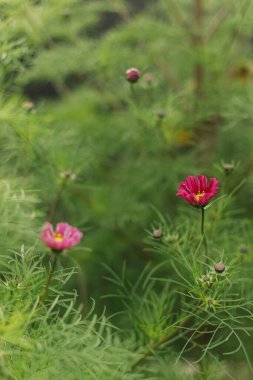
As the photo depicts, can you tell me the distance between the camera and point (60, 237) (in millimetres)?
465

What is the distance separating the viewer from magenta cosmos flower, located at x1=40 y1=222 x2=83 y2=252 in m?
0.44

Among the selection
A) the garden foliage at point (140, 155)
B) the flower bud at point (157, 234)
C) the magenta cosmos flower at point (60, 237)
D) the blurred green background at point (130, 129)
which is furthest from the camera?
the blurred green background at point (130, 129)

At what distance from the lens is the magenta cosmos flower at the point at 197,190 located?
49 centimetres

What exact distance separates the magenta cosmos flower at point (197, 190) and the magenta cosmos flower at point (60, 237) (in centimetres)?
10

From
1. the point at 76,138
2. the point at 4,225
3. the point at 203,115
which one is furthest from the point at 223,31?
the point at 4,225

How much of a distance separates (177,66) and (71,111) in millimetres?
245

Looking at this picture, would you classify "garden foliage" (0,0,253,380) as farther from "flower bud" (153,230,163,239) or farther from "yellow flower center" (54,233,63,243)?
"yellow flower center" (54,233,63,243)

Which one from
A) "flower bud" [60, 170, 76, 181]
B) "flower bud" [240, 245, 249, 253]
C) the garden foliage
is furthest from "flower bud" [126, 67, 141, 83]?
"flower bud" [240, 245, 249, 253]

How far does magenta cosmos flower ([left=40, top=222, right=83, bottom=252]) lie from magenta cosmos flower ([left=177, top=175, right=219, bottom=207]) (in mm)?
102

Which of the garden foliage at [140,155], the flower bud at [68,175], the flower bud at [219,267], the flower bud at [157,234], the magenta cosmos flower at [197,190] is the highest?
the magenta cosmos flower at [197,190]

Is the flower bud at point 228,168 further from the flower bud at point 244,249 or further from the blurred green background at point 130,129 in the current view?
the blurred green background at point 130,129

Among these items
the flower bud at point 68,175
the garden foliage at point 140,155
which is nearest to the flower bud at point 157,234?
the garden foliage at point 140,155

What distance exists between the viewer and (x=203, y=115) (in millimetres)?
887

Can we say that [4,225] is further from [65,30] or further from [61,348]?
[65,30]
